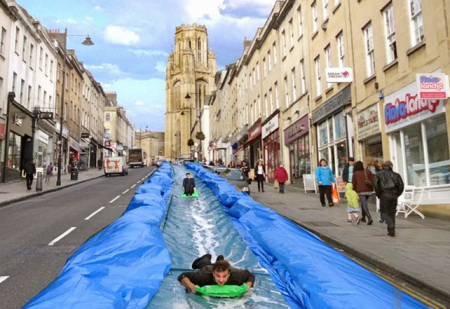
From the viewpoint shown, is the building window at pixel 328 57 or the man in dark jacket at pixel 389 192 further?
the building window at pixel 328 57

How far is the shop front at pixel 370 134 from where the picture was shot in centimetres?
1271

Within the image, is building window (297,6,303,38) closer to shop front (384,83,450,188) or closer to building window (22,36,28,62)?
shop front (384,83,450,188)

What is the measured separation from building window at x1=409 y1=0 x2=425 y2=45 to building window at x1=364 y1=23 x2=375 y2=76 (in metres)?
2.39

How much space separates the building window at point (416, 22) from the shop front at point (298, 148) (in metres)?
8.72

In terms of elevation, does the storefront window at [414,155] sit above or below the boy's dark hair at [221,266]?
above

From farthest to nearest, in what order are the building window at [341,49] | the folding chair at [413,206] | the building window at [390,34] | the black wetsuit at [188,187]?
the building window at [341,49]
the black wetsuit at [188,187]
the building window at [390,34]
the folding chair at [413,206]

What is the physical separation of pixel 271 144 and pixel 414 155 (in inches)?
626

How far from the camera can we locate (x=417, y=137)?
35.4 feet

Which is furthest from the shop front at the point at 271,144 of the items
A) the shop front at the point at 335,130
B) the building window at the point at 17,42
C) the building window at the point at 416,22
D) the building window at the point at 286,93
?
the building window at the point at 17,42

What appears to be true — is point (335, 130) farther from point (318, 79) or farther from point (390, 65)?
point (390, 65)

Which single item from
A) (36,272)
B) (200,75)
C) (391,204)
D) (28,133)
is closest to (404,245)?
(391,204)

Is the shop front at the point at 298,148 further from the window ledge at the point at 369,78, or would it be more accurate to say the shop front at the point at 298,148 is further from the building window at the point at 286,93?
the window ledge at the point at 369,78

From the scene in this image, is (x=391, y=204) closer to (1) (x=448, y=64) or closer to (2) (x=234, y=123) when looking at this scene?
(1) (x=448, y=64)

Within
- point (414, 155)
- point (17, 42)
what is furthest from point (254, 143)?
point (414, 155)
